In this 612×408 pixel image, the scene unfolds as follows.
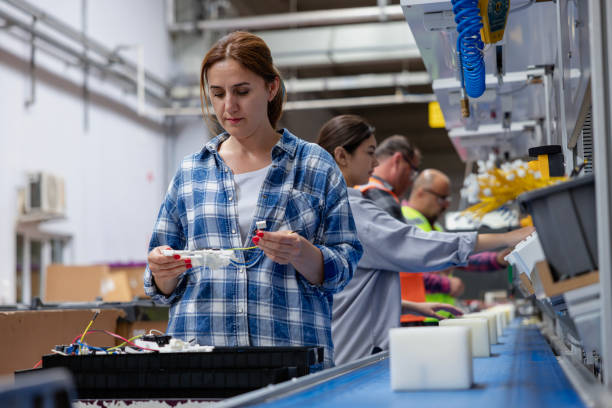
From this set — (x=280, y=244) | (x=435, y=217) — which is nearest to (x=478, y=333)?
(x=280, y=244)

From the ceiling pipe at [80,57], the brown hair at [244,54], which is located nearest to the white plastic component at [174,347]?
the brown hair at [244,54]

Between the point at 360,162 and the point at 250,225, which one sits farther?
the point at 360,162

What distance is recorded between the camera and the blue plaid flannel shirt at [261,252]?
1.56 meters

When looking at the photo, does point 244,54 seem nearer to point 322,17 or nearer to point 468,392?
point 468,392

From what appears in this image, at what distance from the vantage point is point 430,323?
2025 mm

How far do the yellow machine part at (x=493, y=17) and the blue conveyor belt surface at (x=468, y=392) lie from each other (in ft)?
2.35

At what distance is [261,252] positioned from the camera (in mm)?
1585

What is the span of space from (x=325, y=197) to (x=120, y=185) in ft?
25.3

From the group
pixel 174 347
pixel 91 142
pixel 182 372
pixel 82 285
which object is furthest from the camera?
pixel 91 142

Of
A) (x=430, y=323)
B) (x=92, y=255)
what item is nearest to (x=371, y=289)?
(x=430, y=323)

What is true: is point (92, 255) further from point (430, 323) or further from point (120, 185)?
point (430, 323)

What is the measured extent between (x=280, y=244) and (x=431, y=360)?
0.49 meters

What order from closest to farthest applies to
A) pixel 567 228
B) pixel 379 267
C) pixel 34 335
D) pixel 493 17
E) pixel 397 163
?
pixel 567 228
pixel 493 17
pixel 34 335
pixel 379 267
pixel 397 163

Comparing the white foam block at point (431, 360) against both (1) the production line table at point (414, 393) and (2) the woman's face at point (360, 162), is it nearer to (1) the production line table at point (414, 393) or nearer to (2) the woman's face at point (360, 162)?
(1) the production line table at point (414, 393)
